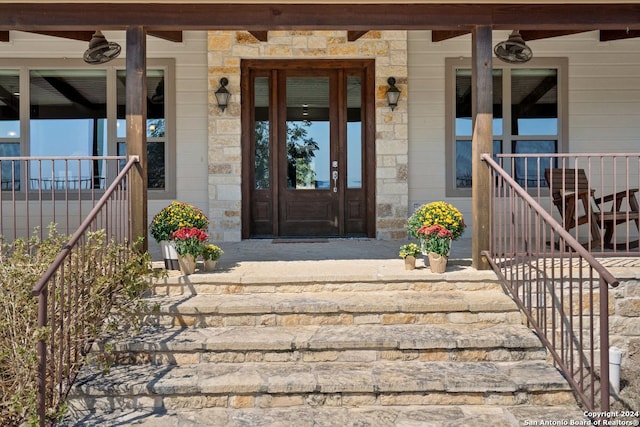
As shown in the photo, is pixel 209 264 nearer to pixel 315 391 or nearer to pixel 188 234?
pixel 188 234

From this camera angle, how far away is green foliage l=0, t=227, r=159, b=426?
261 cm

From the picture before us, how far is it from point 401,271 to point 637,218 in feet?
7.96

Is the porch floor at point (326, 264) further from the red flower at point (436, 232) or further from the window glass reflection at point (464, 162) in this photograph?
the window glass reflection at point (464, 162)

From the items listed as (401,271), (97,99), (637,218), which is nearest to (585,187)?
(637,218)

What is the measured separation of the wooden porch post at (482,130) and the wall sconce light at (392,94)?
210cm

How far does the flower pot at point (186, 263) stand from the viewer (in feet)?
13.4

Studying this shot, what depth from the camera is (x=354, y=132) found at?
669 centimetres

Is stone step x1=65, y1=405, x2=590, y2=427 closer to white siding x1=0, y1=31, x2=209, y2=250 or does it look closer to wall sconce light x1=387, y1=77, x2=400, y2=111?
white siding x1=0, y1=31, x2=209, y2=250

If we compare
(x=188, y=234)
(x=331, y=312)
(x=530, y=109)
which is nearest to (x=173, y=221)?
(x=188, y=234)

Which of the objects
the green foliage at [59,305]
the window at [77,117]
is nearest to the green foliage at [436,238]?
the green foliage at [59,305]

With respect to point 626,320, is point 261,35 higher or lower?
higher

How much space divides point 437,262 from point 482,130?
1111 mm

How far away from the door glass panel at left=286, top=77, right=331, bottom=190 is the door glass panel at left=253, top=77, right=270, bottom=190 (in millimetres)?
266

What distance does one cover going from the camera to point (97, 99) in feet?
21.5
